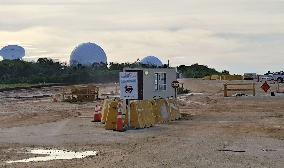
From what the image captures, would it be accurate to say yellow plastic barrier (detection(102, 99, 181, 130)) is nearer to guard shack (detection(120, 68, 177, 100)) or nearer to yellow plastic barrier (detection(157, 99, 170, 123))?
yellow plastic barrier (detection(157, 99, 170, 123))

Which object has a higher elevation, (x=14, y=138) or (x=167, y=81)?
(x=167, y=81)

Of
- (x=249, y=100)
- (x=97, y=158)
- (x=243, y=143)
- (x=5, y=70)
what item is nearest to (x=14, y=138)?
(x=97, y=158)

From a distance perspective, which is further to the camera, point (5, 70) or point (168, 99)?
point (5, 70)

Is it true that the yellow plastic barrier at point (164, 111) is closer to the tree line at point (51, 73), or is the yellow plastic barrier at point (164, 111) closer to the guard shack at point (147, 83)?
the guard shack at point (147, 83)

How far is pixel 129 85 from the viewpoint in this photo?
74.9ft

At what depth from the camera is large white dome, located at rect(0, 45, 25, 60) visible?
10901 cm

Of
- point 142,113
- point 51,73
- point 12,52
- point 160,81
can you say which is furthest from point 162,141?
point 12,52

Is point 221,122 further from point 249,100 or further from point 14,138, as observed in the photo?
point 249,100

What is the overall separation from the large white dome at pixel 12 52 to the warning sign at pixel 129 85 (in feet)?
289

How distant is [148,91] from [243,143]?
894cm

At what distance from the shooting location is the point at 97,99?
46.0 meters

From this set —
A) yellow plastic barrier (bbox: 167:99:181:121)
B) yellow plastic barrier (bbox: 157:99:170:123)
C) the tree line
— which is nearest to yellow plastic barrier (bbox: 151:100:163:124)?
yellow plastic barrier (bbox: 157:99:170:123)

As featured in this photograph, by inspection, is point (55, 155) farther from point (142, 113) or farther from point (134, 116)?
point (142, 113)

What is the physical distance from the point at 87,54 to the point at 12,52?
20958mm
